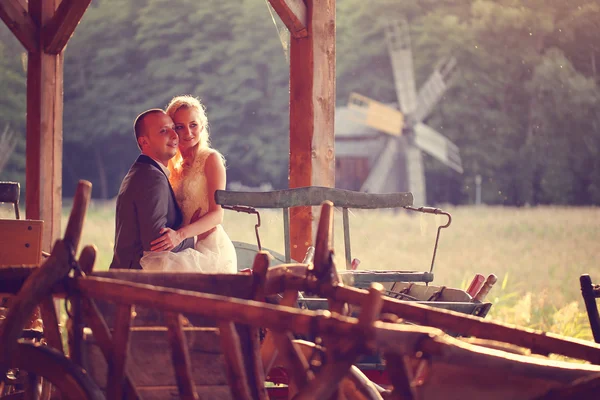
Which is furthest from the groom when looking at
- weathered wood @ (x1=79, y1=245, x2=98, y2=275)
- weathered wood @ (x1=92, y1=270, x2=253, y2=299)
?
weathered wood @ (x1=79, y1=245, x2=98, y2=275)

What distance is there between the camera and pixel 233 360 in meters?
2.09

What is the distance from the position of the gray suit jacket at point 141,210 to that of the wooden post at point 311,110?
3.04 ft

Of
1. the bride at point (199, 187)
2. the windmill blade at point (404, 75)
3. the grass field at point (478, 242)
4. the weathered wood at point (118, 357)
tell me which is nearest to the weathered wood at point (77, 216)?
the weathered wood at point (118, 357)

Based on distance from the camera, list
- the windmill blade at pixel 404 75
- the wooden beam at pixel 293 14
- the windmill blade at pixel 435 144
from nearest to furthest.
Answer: the wooden beam at pixel 293 14 < the windmill blade at pixel 404 75 < the windmill blade at pixel 435 144

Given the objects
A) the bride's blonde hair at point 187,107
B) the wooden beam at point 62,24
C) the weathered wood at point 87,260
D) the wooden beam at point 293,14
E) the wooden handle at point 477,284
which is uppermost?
the wooden beam at point 62,24

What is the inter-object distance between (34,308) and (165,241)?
193 cm

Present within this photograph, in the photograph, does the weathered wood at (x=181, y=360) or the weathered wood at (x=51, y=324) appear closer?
the weathered wood at (x=181, y=360)

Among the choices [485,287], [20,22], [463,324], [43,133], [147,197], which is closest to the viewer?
[463,324]

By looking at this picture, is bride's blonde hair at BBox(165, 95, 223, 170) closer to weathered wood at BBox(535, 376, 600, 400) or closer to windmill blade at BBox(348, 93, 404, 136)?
weathered wood at BBox(535, 376, 600, 400)

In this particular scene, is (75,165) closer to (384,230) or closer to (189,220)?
(384,230)

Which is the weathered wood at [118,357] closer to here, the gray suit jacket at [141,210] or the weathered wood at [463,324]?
the weathered wood at [463,324]

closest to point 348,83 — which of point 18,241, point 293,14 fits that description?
point 293,14

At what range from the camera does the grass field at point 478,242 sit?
16.2 meters

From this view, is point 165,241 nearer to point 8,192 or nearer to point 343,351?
point 8,192
